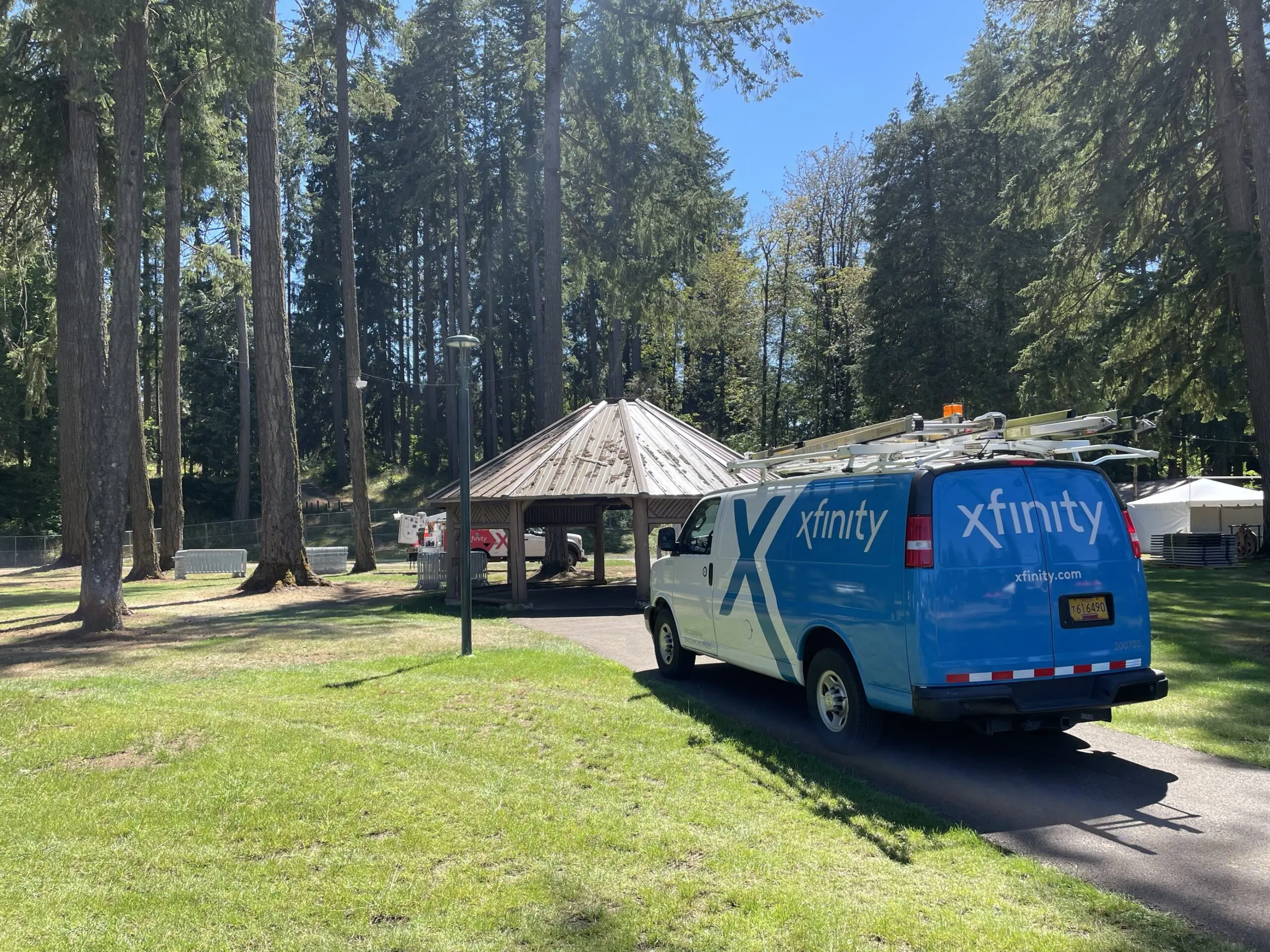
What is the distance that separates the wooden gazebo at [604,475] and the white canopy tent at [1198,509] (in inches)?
785

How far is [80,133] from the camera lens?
14836 mm

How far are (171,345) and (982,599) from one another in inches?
1080

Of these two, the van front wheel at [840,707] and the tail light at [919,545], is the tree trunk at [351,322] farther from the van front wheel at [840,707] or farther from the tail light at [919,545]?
the tail light at [919,545]

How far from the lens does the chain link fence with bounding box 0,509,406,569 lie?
39.9 meters

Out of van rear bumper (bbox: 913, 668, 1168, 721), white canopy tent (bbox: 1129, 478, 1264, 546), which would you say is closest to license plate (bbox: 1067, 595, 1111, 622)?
van rear bumper (bbox: 913, 668, 1168, 721)

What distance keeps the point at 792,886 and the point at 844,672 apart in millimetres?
2743

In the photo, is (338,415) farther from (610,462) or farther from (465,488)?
(465,488)

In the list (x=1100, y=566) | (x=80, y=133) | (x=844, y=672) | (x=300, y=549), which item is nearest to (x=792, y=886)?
(x=844, y=672)

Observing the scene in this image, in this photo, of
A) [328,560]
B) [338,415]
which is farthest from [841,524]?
[338,415]

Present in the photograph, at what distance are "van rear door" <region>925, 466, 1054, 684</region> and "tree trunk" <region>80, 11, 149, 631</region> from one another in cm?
1216

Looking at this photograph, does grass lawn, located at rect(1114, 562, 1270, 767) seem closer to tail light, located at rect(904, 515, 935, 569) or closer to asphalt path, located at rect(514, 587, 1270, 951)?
asphalt path, located at rect(514, 587, 1270, 951)

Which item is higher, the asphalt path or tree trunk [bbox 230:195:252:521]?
tree trunk [bbox 230:195:252:521]

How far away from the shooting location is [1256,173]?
46.9 feet

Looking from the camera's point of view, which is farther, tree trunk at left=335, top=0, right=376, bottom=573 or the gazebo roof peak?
tree trunk at left=335, top=0, right=376, bottom=573
